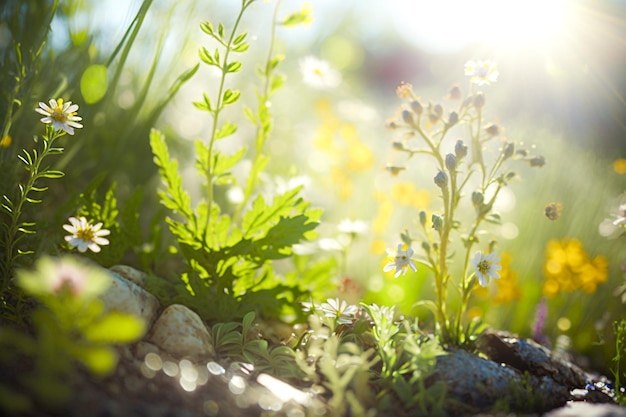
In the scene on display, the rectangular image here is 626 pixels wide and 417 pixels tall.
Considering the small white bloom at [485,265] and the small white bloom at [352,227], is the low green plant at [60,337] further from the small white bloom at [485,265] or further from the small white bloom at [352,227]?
the small white bloom at [352,227]

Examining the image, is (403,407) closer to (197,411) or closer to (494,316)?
(197,411)

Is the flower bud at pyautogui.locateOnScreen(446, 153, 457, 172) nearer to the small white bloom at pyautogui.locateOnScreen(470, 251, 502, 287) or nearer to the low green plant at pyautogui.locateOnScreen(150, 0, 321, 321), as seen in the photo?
the small white bloom at pyautogui.locateOnScreen(470, 251, 502, 287)

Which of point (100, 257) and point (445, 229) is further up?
point (445, 229)

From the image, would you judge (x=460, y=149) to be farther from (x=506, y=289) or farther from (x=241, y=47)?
(x=506, y=289)

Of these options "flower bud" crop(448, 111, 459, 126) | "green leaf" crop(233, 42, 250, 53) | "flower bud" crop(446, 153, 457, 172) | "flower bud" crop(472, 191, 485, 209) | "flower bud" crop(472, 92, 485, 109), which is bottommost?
"flower bud" crop(472, 191, 485, 209)

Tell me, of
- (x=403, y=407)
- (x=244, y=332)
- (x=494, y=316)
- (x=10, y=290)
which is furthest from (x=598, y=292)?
(x=10, y=290)

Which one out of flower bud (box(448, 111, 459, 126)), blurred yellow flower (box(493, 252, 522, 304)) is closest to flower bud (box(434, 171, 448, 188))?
flower bud (box(448, 111, 459, 126))
